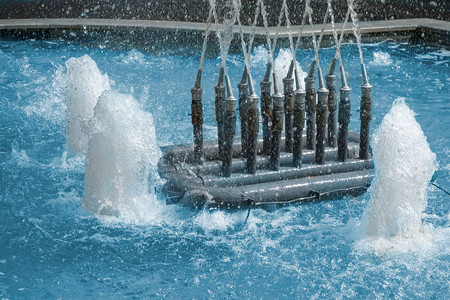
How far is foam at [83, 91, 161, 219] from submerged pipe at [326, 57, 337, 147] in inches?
59.0

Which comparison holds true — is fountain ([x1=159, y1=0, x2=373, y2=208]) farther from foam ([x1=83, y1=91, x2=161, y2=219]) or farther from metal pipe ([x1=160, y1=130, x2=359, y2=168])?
foam ([x1=83, y1=91, x2=161, y2=219])

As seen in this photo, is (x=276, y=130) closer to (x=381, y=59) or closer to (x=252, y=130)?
(x=252, y=130)

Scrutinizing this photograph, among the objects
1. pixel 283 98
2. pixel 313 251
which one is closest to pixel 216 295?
pixel 313 251

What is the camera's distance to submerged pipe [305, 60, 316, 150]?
19.2ft

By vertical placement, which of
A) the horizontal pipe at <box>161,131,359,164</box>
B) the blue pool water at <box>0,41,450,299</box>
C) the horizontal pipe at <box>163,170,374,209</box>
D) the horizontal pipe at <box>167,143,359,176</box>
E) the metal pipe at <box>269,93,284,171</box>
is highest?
the metal pipe at <box>269,93,284,171</box>

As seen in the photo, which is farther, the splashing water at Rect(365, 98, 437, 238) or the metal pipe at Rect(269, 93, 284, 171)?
the metal pipe at Rect(269, 93, 284, 171)

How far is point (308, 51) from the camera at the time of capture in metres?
11.4

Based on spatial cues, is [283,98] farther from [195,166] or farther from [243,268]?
[243,268]

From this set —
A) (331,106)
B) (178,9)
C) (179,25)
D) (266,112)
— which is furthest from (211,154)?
(178,9)

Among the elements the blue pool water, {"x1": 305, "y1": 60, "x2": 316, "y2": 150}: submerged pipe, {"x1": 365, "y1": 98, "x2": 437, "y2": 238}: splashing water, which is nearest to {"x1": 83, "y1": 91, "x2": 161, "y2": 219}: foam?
the blue pool water

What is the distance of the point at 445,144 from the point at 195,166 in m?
2.71

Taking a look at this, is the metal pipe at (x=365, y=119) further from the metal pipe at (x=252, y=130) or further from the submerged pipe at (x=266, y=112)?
the metal pipe at (x=252, y=130)

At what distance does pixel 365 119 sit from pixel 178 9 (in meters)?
8.98

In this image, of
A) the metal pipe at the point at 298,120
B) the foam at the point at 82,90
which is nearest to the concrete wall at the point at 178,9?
the foam at the point at 82,90
